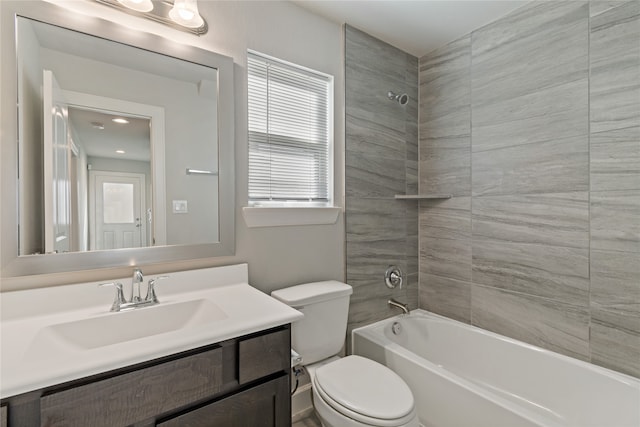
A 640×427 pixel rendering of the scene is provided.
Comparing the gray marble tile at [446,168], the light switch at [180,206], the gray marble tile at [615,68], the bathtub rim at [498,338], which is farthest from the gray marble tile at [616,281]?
the light switch at [180,206]

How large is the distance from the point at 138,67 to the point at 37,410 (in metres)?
1.26

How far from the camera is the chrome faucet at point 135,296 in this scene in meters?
1.19

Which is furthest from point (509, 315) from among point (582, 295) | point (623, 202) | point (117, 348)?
point (117, 348)

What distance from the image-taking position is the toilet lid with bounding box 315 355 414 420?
4.00 ft

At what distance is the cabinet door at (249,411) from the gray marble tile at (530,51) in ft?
6.77

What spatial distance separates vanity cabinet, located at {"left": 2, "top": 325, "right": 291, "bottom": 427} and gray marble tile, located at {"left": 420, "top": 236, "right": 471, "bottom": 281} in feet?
5.05

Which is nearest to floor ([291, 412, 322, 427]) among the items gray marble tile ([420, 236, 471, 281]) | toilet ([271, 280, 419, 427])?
toilet ([271, 280, 419, 427])

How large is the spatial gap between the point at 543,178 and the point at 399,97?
1.09 m

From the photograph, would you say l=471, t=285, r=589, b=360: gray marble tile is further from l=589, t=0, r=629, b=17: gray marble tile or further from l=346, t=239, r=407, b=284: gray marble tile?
l=589, t=0, r=629, b=17: gray marble tile

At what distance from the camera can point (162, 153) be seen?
139 cm

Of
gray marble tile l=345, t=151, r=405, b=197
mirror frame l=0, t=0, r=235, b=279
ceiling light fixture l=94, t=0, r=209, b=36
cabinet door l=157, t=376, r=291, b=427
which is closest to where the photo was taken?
cabinet door l=157, t=376, r=291, b=427

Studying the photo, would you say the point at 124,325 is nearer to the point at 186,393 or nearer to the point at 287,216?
the point at 186,393

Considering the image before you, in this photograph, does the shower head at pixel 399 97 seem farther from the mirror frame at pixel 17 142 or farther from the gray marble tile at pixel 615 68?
the mirror frame at pixel 17 142

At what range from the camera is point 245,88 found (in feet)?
5.31
